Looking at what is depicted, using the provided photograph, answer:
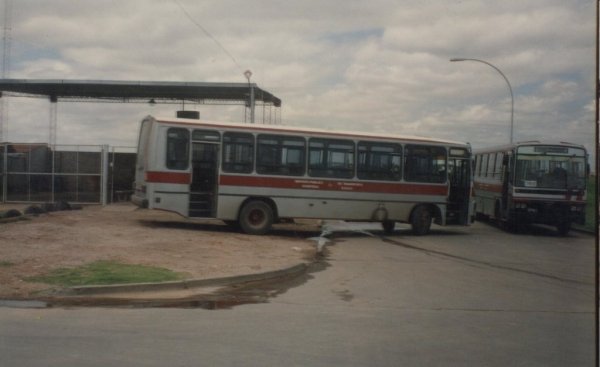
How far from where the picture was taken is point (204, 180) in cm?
2041

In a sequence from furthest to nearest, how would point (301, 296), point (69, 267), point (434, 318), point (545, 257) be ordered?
point (545, 257)
point (69, 267)
point (301, 296)
point (434, 318)

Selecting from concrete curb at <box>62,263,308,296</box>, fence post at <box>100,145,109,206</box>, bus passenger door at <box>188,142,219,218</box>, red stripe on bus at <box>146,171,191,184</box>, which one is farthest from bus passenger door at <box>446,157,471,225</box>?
fence post at <box>100,145,109,206</box>

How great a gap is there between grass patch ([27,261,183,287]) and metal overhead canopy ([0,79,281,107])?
65.9ft

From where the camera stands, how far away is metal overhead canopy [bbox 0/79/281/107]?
3294 cm

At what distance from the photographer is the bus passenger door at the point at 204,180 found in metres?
20.2

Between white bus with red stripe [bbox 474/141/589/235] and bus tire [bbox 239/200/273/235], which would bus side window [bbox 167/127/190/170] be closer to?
bus tire [bbox 239/200/273/235]

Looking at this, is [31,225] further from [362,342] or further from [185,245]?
[362,342]

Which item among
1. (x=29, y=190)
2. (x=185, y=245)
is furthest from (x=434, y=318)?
(x=29, y=190)

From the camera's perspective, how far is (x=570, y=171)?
25.8 metres

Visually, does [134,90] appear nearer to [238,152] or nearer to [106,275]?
[238,152]

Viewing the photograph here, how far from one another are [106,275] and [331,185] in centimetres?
1043

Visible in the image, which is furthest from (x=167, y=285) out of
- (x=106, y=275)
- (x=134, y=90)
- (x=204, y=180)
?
(x=134, y=90)

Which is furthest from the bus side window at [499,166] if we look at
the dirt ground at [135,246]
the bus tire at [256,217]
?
the bus tire at [256,217]

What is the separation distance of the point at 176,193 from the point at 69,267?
7319mm
